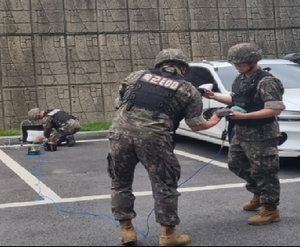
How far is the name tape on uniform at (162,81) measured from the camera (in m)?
4.82

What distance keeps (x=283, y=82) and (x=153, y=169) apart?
5.31 metres

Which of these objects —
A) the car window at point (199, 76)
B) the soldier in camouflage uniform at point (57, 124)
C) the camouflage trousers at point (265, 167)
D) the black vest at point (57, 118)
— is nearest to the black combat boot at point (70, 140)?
the soldier in camouflage uniform at point (57, 124)

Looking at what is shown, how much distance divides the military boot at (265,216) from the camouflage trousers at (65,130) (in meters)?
5.82

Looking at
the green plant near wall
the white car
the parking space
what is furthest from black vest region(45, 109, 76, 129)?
the white car

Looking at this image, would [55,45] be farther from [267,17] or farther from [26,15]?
[267,17]

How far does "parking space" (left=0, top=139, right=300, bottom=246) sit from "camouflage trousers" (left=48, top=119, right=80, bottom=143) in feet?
3.26

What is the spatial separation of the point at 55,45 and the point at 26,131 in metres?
2.51

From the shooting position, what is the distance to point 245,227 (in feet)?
18.3

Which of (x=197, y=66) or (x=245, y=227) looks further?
(x=197, y=66)

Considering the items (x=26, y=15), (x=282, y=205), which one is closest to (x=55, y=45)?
(x=26, y=15)

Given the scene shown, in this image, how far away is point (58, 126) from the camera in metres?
11.1

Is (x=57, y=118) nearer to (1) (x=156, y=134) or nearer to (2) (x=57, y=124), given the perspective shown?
(2) (x=57, y=124)

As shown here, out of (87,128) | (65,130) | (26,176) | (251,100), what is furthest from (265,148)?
(87,128)

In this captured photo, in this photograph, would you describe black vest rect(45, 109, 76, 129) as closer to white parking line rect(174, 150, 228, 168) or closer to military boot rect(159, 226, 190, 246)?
white parking line rect(174, 150, 228, 168)
